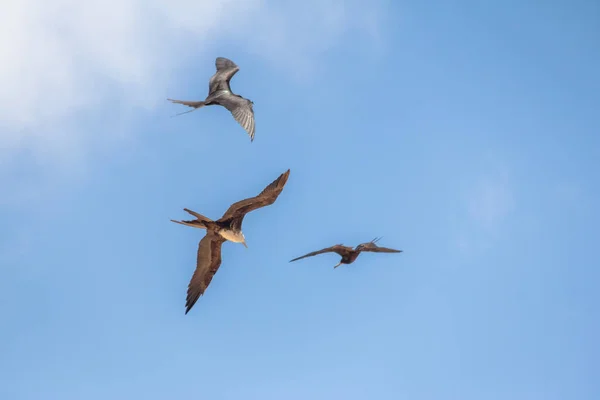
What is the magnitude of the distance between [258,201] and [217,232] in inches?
→ 72.7

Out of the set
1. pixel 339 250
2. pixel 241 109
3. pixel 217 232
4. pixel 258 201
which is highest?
pixel 241 109

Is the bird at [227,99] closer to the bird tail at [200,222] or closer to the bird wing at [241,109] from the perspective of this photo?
the bird wing at [241,109]

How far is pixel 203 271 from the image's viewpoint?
64.1 feet

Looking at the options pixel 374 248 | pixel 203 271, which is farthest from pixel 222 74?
pixel 374 248

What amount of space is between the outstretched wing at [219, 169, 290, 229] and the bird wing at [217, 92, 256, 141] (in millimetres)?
1721

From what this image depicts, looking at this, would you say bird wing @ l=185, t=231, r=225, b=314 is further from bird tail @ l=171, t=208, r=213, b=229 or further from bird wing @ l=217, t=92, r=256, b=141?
bird wing @ l=217, t=92, r=256, b=141

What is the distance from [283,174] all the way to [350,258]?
16.5 feet

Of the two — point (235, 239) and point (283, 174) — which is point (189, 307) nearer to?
point (235, 239)

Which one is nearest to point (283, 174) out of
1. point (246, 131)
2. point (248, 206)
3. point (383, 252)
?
point (248, 206)

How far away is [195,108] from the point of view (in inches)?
782

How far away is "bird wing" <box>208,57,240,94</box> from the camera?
20844 millimetres

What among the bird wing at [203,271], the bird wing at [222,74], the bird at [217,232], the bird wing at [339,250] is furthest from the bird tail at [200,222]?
the bird wing at [222,74]

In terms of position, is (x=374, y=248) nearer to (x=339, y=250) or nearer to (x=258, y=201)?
(x=339, y=250)

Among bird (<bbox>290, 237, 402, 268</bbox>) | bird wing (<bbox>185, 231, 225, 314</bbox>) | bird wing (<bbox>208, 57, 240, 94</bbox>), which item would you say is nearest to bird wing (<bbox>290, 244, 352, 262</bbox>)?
bird (<bbox>290, 237, 402, 268</bbox>)
